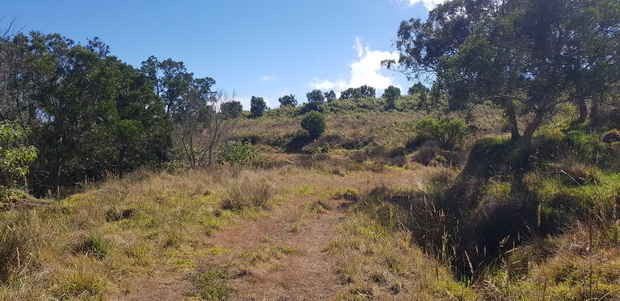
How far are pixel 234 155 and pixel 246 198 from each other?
11363 mm

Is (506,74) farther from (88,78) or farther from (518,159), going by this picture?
(88,78)

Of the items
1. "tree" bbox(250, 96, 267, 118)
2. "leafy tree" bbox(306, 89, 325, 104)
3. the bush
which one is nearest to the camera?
the bush

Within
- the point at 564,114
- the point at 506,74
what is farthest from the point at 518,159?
the point at 564,114

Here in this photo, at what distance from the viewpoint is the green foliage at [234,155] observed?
19.1 meters

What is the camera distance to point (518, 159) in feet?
33.9

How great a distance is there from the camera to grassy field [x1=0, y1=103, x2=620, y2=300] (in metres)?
3.84

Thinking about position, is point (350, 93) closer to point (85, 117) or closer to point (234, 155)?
point (234, 155)

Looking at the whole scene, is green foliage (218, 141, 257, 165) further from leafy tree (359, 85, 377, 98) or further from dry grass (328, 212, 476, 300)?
leafy tree (359, 85, 377, 98)

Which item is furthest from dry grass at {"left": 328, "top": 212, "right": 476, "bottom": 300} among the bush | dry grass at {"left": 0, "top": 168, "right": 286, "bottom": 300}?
the bush

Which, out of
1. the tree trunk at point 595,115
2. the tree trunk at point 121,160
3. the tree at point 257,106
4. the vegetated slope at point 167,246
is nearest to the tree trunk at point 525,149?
the tree trunk at point 595,115

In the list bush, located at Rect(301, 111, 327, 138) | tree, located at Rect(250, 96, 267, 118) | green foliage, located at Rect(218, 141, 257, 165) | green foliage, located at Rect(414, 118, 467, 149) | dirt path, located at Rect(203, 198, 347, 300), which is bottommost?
dirt path, located at Rect(203, 198, 347, 300)

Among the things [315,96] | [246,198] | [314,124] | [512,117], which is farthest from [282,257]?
[315,96]

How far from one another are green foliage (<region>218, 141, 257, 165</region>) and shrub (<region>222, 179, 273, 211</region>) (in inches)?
358

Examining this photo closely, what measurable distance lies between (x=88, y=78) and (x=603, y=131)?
60.8 ft
